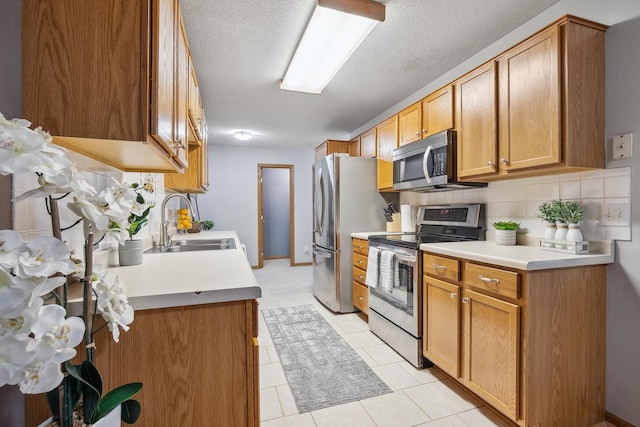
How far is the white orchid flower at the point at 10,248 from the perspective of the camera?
17.8 inches

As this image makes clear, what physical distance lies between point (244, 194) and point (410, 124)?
3829mm

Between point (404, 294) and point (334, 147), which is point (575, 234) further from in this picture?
point (334, 147)

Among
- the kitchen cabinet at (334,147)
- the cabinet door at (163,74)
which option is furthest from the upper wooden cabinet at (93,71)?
the kitchen cabinet at (334,147)

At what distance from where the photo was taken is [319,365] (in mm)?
2215

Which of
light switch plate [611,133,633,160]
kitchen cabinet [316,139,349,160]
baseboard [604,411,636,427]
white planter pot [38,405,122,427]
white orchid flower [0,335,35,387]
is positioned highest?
kitchen cabinet [316,139,349,160]

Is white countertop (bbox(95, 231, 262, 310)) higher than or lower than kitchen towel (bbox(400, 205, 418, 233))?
lower

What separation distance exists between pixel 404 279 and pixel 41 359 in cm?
214

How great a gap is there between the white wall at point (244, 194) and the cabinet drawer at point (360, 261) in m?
2.96

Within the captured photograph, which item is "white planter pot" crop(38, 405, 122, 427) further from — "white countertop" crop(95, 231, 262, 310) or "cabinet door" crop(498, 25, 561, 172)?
"cabinet door" crop(498, 25, 561, 172)

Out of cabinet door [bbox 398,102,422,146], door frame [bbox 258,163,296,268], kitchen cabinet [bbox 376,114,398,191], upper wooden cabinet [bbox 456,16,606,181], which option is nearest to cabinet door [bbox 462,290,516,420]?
upper wooden cabinet [bbox 456,16,606,181]

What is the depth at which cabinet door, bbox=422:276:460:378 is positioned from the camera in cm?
185

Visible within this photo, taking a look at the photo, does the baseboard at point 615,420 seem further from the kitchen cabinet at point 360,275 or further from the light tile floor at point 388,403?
the kitchen cabinet at point 360,275

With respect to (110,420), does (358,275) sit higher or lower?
lower

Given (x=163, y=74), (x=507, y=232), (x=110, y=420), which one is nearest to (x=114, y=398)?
(x=110, y=420)
